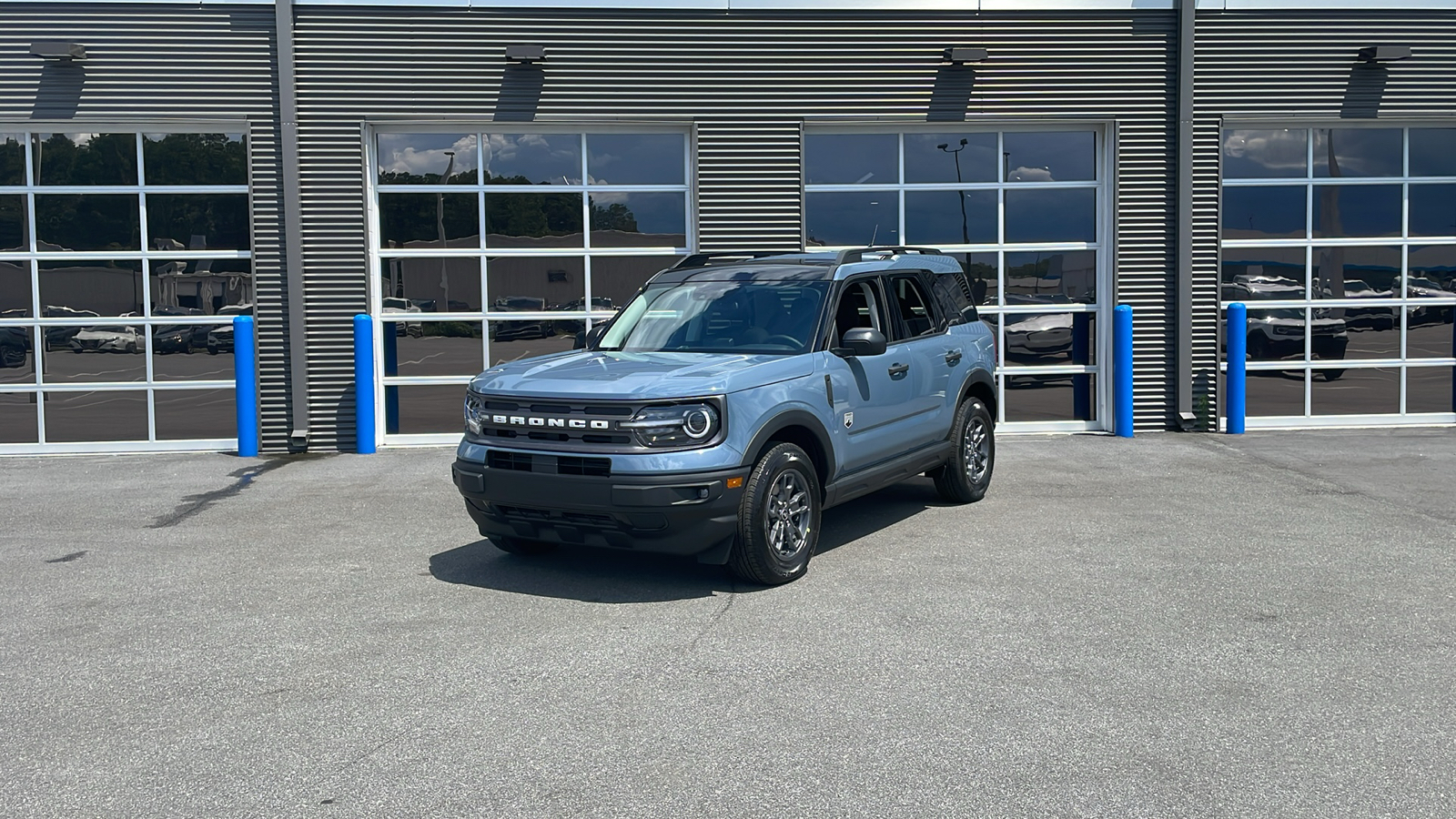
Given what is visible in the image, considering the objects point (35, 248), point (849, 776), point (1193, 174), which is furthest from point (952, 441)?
point (35, 248)

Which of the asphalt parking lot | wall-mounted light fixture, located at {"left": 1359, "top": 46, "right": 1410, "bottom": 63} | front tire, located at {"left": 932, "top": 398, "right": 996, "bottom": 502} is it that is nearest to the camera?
the asphalt parking lot

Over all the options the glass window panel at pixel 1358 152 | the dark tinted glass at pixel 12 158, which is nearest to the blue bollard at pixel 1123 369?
the glass window panel at pixel 1358 152

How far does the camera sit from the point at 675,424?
270 inches

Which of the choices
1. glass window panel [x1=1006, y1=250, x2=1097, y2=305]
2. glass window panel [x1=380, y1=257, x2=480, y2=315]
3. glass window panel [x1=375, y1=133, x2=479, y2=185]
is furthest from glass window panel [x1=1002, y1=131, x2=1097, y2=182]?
glass window panel [x1=380, y1=257, x2=480, y2=315]

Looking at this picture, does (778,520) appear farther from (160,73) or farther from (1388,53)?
(1388,53)

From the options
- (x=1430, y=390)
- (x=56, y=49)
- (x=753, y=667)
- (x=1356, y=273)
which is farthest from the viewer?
(x=1430, y=390)

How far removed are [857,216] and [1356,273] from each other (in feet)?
18.4

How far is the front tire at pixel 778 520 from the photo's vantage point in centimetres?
698

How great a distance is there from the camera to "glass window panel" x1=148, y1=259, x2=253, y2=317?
13.2 m

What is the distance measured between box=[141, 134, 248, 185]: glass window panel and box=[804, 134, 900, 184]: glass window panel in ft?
19.3

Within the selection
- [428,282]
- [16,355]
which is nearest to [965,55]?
[428,282]

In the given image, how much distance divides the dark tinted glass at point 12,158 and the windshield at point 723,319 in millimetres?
7900

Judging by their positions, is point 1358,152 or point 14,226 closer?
point 14,226

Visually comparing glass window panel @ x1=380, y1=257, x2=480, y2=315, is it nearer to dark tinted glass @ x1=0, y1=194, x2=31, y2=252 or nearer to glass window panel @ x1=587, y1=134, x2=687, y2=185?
glass window panel @ x1=587, y1=134, x2=687, y2=185
